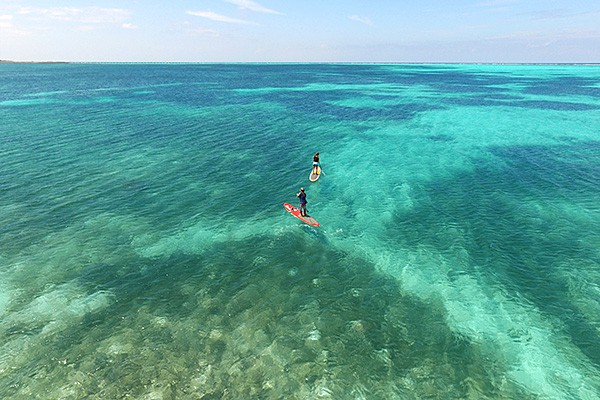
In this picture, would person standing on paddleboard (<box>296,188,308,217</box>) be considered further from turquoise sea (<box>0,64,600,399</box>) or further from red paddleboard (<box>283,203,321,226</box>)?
turquoise sea (<box>0,64,600,399</box>)

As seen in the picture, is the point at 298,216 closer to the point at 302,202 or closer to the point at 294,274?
the point at 302,202

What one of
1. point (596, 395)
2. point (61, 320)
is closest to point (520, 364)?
point (596, 395)

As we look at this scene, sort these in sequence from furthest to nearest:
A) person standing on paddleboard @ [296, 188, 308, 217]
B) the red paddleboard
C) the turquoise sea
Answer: person standing on paddleboard @ [296, 188, 308, 217]
the red paddleboard
the turquoise sea

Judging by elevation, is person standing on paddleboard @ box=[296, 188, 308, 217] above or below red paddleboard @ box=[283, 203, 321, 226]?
above

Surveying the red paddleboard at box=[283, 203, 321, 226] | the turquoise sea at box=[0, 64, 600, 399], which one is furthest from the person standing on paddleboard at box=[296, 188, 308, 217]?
the turquoise sea at box=[0, 64, 600, 399]

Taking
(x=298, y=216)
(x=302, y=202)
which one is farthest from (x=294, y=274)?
(x=302, y=202)

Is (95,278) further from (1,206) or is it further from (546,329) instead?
(546,329)

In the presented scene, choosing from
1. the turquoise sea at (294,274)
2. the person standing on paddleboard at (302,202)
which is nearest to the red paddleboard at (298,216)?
the person standing on paddleboard at (302,202)
